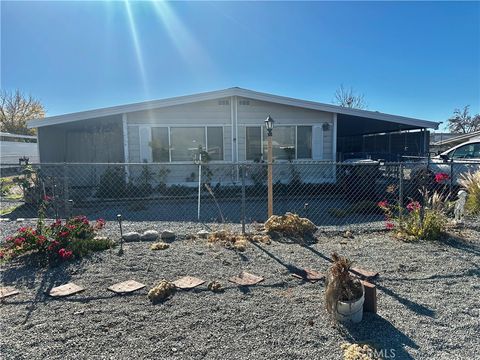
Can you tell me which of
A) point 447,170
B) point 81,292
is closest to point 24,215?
point 81,292

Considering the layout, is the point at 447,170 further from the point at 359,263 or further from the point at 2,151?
the point at 2,151

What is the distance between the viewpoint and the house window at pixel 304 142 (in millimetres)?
11094

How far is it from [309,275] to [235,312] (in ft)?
3.82

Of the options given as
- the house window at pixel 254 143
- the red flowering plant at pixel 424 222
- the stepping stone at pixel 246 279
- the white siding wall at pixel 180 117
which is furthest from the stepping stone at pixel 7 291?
the house window at pixel 254 143

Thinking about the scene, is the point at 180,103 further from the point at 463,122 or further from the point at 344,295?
the point at 463,122

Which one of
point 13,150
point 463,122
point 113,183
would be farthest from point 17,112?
point 463,122

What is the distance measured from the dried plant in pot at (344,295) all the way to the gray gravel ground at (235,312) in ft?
0.32

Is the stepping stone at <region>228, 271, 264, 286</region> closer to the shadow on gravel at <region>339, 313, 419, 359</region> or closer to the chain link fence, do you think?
the shadow on gravel at <region>339, 313, 419, 359</region>

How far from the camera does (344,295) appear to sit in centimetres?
254

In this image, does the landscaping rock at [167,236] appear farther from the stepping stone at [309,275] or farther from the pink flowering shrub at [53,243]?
the stepping stone at [309,275]

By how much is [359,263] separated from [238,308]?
193cm

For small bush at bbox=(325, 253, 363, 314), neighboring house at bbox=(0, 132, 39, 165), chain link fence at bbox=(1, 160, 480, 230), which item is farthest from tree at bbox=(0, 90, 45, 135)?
small bush at bbox=(325, 253, 363, 314)

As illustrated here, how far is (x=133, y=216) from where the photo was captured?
7215mm

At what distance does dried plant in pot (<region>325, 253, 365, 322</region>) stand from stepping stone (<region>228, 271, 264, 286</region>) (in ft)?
3.31
